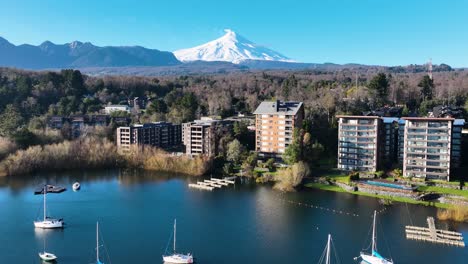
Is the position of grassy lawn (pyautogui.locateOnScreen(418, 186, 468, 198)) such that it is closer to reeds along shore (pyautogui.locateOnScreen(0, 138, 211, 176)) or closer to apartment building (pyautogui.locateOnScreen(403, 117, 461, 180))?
apartment building (pyautogui.locateOnScreen(403, 117, 461, 180))

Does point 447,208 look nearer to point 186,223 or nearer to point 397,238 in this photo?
point 397,238

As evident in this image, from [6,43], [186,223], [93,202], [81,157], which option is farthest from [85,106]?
[6,43]

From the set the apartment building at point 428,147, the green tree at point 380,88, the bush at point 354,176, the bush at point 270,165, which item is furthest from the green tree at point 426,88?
the bush at point 270,165

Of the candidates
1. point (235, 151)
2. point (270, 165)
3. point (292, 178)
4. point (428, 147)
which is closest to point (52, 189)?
point (235, 151)

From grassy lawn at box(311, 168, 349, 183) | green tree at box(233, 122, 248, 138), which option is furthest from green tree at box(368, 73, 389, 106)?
grassy lawn at box(311, 168, 349, 183)

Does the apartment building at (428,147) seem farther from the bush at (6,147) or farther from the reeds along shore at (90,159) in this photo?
the bush at (6,147)

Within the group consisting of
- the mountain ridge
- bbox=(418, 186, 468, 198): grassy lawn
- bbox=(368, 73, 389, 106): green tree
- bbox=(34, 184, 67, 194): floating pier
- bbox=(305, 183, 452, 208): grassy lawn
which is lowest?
bbox=(34, 184, 67, 194): floating pier
